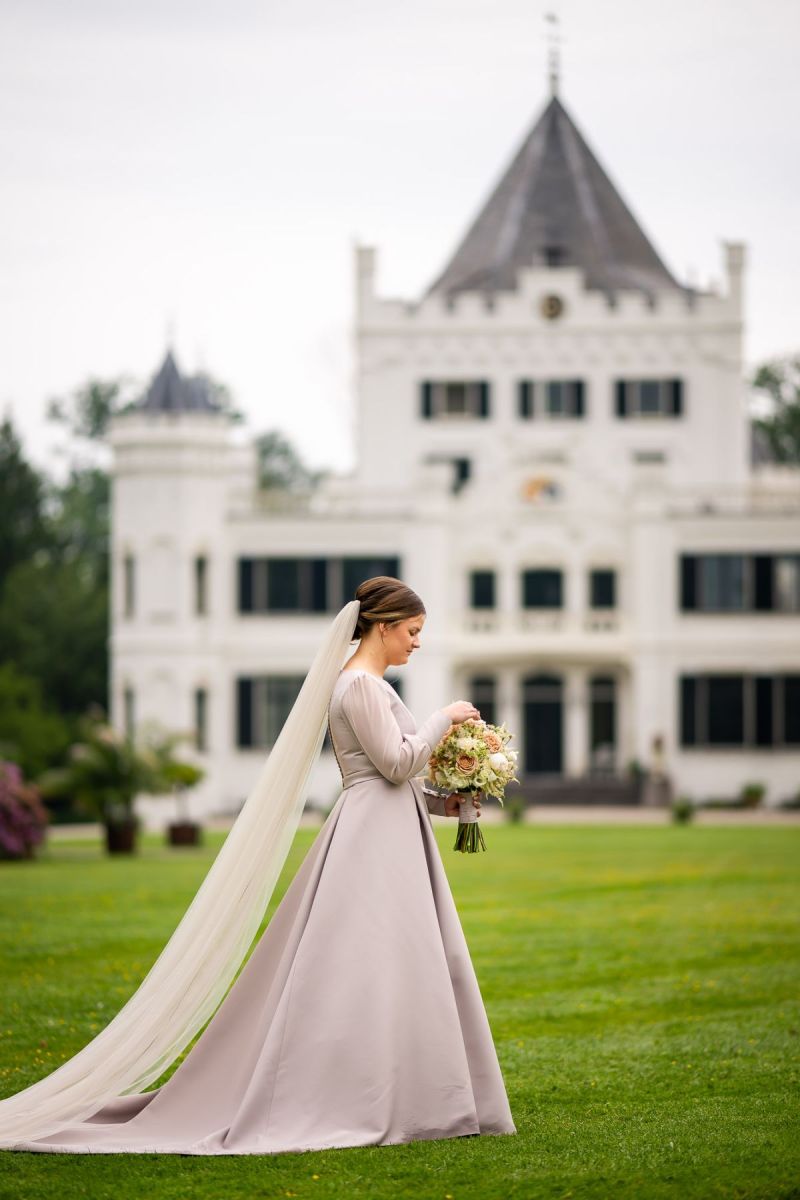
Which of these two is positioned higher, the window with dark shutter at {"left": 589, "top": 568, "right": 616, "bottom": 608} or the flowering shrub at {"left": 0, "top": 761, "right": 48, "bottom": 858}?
the window with dark shutter at {"left": 589, "top": 568, "right": 616, "bottom": 608}

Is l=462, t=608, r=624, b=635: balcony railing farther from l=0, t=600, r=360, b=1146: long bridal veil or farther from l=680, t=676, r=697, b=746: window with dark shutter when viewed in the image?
l=0, t=600, r=360, b=1146: long bridal veil

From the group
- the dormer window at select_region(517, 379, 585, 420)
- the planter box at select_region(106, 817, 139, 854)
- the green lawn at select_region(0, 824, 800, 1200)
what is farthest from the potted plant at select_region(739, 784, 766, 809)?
the green lawn at select_region(0, 824, 800, 1200)

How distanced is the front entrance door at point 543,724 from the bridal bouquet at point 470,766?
32874 millimetres

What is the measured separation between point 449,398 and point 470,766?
35743 mm

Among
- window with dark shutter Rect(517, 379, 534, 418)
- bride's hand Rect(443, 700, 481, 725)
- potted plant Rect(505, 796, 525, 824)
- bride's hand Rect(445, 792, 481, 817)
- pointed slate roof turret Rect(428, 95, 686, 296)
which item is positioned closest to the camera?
bride's hand Rect(443, 700, 481, 725)

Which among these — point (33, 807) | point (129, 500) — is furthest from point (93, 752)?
point (129, 500)

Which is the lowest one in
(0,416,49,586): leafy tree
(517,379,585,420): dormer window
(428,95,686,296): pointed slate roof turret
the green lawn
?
the green lawn

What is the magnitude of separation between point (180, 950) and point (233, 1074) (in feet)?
1.72

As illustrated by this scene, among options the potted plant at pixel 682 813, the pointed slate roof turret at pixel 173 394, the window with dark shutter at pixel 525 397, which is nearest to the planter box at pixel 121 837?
the potted plant at pixel 682 813

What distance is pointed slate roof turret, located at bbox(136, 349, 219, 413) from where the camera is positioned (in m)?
40.5

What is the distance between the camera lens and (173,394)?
40688mm

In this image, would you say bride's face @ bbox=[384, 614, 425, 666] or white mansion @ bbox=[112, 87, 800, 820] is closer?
bride's face @ bbox=[384, 614, 425, 666]

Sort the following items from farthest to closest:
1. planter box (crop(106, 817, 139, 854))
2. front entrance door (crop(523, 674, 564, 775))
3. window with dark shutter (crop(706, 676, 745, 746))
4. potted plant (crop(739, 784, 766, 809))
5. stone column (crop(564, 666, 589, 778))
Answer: front entrance door (crop(523, 674, 564, 775)), stone column (crop(564, 666, 589, 778)), window with dark shutter (crop(706, 676, 745, 746)), potted plant (crop(739, 784, 766, 809)), planter box (crop(106, 817, 139, 854))

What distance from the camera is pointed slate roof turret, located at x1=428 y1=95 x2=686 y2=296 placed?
44.1 metres
